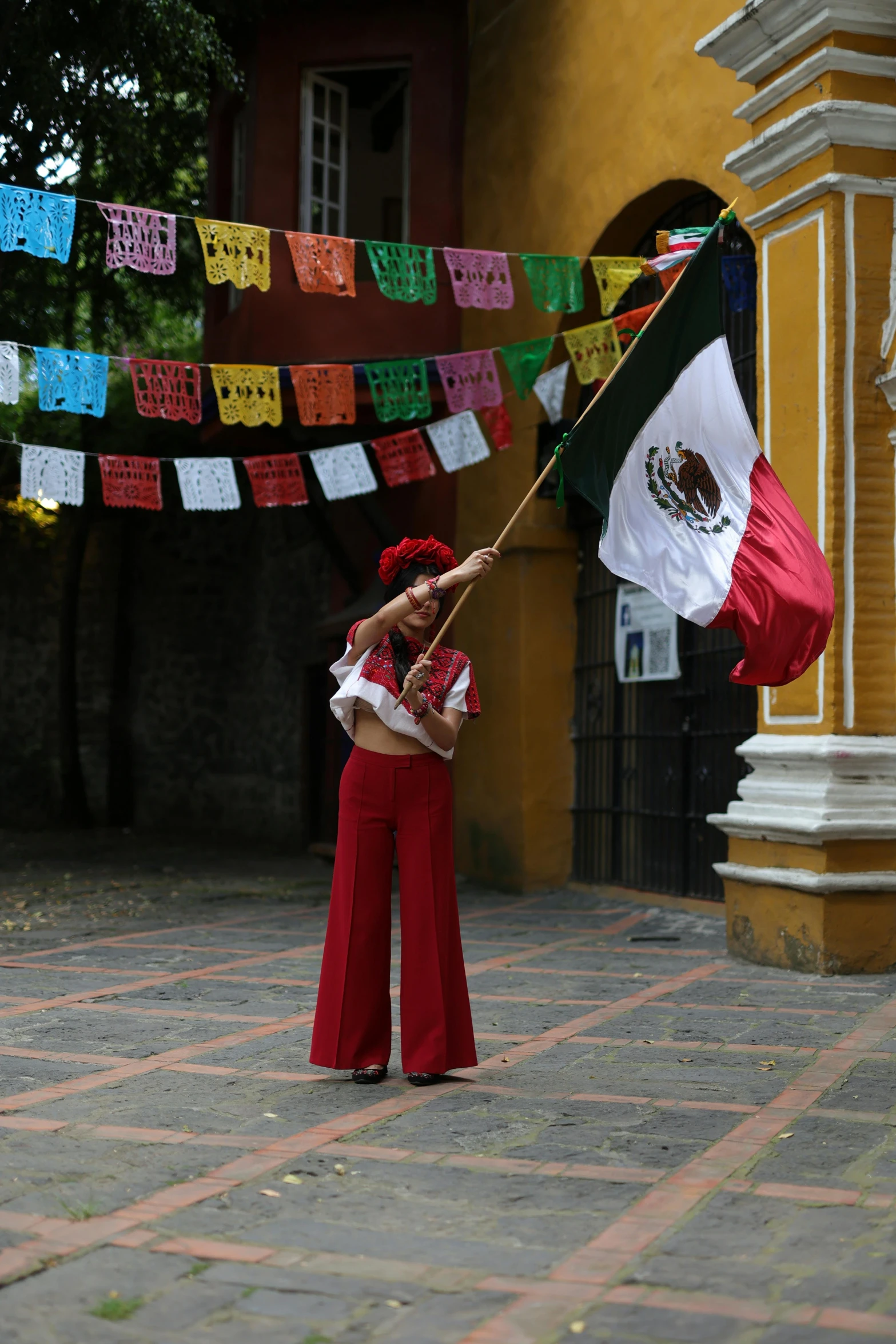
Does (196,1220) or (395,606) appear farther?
(395,606)

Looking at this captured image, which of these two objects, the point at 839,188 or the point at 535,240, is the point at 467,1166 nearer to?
the point at 839,188

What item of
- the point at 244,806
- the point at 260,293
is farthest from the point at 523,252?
the point at 244,806

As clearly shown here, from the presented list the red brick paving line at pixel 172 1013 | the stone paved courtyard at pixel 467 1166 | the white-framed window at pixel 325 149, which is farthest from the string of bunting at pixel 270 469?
the red brick paving line at pixel 172 1013

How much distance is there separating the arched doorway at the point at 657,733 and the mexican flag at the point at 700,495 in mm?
2786

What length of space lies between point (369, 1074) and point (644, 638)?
5.29 m

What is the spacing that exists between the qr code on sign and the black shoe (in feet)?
16.1

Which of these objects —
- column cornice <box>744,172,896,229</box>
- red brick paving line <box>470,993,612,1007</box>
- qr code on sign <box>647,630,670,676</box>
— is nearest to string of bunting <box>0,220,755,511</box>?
column cornice <box>744,172,896,229</box>

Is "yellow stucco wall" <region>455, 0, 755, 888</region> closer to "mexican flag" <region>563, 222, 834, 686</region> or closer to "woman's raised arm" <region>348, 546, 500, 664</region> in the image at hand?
"mexican flag" <region>563, 222, 834, 686</region>

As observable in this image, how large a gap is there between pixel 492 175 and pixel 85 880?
21.5ft

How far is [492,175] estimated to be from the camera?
10.9m

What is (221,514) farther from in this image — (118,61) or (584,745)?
(584,745)

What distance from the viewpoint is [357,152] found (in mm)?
12547

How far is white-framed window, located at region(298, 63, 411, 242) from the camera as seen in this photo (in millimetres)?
11453

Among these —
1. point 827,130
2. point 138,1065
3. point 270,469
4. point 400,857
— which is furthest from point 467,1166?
point 270,469
